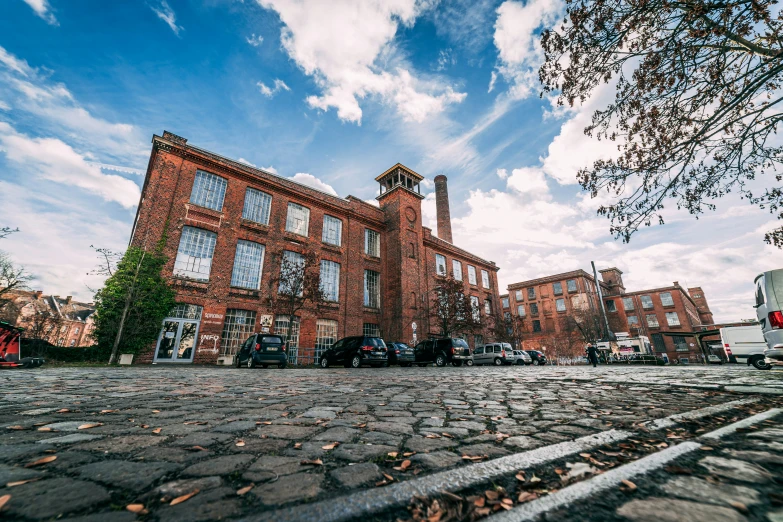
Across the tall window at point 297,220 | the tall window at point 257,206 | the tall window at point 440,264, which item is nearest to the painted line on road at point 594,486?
the tall window at point 257,206

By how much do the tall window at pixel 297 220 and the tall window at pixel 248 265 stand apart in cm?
257

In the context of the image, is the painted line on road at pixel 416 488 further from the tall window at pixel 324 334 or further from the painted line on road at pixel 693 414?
the tall window at pixel 324 334

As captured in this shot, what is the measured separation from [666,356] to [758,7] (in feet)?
152

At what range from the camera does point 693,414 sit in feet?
9.32

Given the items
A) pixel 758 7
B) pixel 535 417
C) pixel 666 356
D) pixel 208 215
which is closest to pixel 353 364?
pixel 208 215

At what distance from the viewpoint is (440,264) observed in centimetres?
3014

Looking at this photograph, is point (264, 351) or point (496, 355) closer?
point (264, 351)

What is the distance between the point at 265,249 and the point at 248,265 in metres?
1.43

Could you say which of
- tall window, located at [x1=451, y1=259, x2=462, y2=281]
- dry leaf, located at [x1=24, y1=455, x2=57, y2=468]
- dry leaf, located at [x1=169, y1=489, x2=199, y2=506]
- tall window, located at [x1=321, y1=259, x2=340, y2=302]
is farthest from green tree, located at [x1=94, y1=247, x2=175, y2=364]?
tall window, located at [x1=451, y1=259, x2=462, y2=281]

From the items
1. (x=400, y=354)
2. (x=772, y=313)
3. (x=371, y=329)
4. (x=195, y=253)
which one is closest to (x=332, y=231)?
(x=371, y=329)

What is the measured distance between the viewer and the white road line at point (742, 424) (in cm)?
215

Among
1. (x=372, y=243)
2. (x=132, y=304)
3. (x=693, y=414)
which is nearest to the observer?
(x=693, y=414)

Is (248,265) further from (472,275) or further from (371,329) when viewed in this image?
(472,275)

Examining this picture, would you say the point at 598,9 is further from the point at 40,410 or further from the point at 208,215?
the point at 208,215
